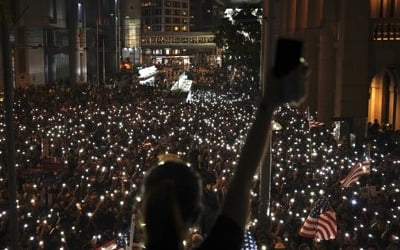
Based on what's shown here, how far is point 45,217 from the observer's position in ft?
49.1

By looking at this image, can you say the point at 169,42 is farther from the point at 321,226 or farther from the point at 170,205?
the point at 170,205

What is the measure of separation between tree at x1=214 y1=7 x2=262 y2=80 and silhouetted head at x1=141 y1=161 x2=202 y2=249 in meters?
50.9

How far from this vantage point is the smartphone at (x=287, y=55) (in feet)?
6.18

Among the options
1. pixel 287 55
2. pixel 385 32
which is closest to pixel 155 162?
pixel 385 32

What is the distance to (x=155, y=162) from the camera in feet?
56.5

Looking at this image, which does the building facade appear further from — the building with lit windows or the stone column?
the building with lit windows

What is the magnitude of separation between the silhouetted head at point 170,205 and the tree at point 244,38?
50.9 m

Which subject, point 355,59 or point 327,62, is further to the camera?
point 327,62

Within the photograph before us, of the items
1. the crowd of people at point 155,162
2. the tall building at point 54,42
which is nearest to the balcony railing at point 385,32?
the crowd of people at point 155,162

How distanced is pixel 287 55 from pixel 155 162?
50.8 ft

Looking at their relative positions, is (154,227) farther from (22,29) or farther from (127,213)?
(22,29)

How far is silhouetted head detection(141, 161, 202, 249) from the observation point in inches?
84.4

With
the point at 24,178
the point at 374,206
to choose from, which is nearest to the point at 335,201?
the point at 374,206

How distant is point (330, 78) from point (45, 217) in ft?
64.4
